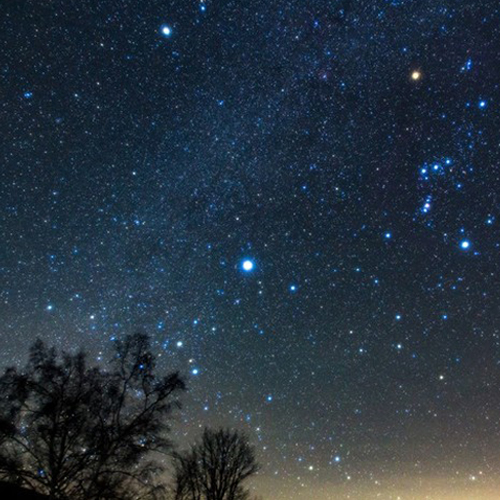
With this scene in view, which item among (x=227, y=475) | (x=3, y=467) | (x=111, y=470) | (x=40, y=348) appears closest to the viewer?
(x=3, y=467)

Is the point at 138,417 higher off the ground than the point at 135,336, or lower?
lower

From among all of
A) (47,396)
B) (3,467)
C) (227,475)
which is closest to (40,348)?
(47,396)

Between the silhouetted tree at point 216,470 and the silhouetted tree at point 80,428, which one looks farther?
the silhouetted tree at point 216,470

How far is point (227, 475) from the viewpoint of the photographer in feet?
122

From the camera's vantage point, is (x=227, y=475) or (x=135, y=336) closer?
(x=135, y=336)

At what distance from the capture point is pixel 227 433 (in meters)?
39.3

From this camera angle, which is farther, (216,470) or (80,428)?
(216,470)

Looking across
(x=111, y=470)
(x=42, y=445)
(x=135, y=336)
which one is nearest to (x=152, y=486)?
(x=111, y=470)

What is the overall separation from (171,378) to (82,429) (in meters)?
4.10

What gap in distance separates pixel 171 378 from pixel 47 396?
5035mm

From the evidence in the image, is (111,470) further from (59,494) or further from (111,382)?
(111,382)

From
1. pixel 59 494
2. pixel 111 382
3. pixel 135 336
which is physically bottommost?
pixel 59 494

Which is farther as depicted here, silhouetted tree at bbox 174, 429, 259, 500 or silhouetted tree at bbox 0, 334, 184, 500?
silhouetted tree at bbox 174, 429, 259, 500

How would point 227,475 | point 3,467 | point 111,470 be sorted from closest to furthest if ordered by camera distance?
1. point 3,467
2. point 111,470
3. point 227,475
